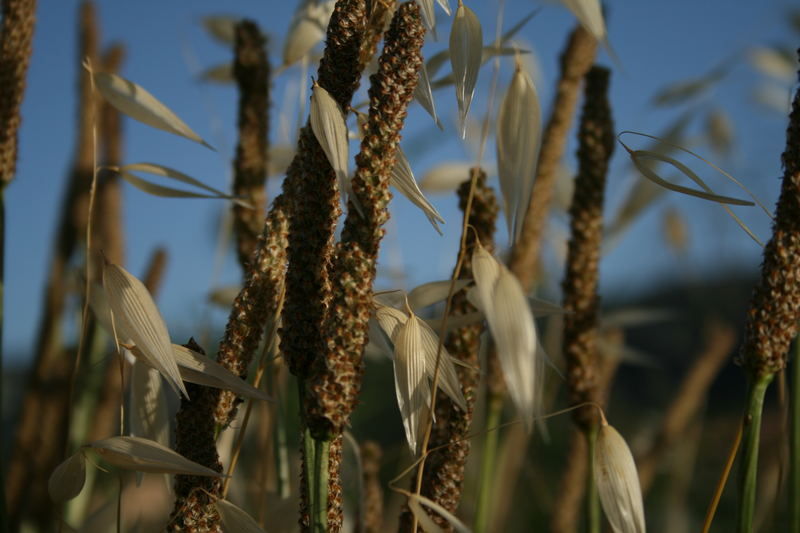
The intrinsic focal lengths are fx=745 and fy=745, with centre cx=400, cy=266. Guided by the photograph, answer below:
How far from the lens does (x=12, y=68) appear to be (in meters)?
0.44

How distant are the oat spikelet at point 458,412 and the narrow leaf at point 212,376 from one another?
8cm

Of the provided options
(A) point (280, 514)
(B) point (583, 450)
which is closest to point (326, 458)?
(A) point (280, 514)

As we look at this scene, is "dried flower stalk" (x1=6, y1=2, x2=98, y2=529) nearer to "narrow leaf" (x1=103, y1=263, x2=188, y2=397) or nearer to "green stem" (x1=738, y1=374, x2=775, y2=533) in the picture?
"narrow leaf" (x1=103, y1=263, x2=188, y2=397)

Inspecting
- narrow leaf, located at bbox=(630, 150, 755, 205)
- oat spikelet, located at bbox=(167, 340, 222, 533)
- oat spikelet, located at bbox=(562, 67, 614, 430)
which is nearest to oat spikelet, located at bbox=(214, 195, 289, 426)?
oat spikelet, located at bbox=(167, 340, 222, 533)

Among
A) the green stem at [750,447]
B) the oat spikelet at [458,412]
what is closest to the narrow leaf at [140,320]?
the oat spikelet at [458,412]

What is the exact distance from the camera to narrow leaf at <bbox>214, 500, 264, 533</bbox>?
0.95 feet

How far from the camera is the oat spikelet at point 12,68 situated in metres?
→ 0.44

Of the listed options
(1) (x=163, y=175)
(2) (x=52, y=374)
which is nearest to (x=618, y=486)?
(1) (x=163, y=175)

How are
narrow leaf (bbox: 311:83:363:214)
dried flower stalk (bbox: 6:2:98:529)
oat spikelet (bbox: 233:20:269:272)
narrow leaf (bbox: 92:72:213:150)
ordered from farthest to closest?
dried flower stalk (bbox: 6:2:98:529), oat spikelet (bbox: 233:20:269:272), narrow leaf (bbox: 92:72:213:150), narrow leaf (bbox: 311:83:363:214)

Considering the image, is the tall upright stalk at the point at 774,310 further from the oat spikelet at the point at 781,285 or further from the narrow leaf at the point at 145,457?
the narrow leaf at the point at 145,457

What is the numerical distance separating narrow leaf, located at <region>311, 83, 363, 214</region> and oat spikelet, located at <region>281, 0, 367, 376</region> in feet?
0.05

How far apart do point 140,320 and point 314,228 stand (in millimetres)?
82

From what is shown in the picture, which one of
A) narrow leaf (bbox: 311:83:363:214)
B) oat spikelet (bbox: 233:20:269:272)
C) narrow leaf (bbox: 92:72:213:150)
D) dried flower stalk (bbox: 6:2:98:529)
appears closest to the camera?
narrow leaf (bbox: 311:83:363:214)

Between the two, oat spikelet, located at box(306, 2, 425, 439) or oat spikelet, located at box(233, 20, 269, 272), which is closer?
oat spikelet, located at box(306, 2, 425, 439)
